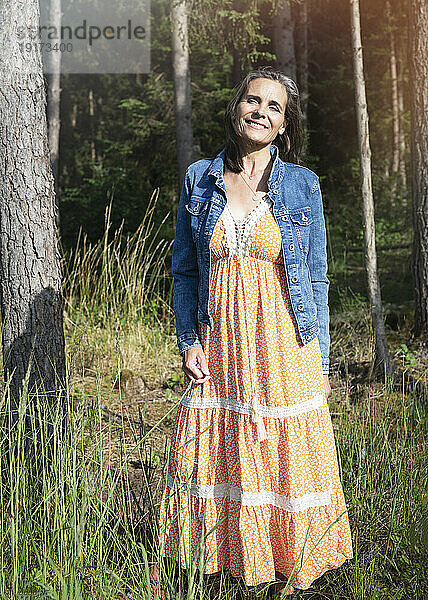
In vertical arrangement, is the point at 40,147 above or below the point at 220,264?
above

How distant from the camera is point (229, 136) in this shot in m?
2.30

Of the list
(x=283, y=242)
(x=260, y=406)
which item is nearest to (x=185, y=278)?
(x=283, y=242)

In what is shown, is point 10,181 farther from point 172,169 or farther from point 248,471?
point 172,169

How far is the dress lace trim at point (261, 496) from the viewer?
2199mm

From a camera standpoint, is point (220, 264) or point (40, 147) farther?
point (40, 147)

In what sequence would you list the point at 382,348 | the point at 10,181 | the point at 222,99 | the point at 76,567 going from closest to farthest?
the point at 76,567
the point at 10,181
the point at 382,348
the point at 222,99

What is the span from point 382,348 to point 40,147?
2.45 m

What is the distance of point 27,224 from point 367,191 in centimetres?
204

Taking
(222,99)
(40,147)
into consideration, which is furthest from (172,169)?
(40,147)

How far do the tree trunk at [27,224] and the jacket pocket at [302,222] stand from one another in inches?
49.1

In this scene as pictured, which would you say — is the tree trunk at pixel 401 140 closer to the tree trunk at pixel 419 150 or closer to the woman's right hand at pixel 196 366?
the tree trunk at pixel 419 150

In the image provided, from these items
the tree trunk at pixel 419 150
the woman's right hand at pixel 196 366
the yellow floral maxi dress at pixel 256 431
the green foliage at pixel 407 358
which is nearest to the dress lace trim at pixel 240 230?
the yellow floral maxi dress at pixel 256 431

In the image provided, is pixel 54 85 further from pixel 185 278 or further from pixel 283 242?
pixel 283 242

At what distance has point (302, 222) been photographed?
2.22 m
